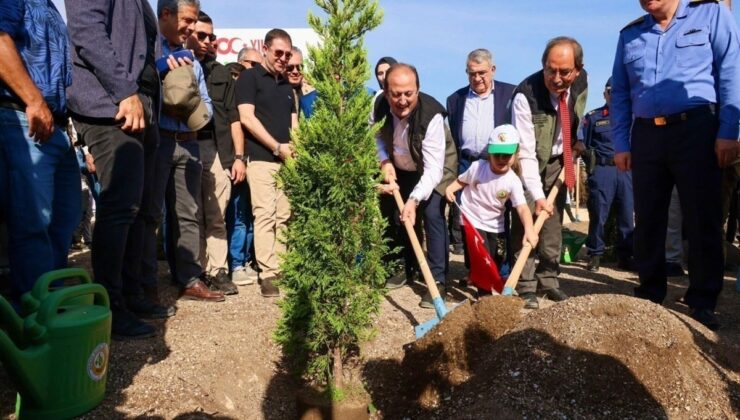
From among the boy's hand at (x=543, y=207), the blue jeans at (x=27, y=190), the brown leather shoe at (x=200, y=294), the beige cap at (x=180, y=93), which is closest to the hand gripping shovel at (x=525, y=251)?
the boy's hand at (x=543, y=207)

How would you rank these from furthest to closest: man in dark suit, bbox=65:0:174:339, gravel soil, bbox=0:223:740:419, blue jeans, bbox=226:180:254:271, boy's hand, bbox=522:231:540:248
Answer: blue jeans, bbox=226:180:254:271
boy's hand, bbox=522:231:540:248
man in dark suit, bbox=65:0:174:339
gravel soil, bbox=0:223:740:419

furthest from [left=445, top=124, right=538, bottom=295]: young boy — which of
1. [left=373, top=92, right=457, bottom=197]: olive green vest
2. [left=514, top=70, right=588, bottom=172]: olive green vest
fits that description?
[left=514, top=70, right=588, bottom=172]: olive green vest

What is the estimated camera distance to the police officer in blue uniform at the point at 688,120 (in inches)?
168

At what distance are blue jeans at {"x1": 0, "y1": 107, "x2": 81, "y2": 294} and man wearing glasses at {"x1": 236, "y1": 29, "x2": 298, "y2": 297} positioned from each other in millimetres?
2201

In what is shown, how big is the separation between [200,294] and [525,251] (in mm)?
2670

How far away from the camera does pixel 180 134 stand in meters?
4.85

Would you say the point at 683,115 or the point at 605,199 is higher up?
the point at 683,115

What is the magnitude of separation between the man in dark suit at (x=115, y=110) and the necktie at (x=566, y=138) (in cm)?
330

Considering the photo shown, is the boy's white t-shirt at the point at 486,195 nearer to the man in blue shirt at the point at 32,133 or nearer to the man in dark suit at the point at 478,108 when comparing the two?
the man in dark suit at the point at 478,108

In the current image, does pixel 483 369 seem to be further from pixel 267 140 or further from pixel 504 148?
pixel 267 140

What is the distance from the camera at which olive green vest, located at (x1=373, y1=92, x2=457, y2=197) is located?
536 cm

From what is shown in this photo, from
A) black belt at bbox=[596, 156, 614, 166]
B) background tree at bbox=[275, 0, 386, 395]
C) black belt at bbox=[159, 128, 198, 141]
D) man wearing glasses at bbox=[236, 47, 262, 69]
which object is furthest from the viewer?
black belt at bbox=[596, 156, 614, 166]

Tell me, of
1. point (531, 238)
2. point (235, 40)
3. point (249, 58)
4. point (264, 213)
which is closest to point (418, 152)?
point (531, 238)

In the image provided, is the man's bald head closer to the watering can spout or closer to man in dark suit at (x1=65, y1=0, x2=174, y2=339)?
man in dark suit at (x1=65, y1=0, x2=174, y2=339)
